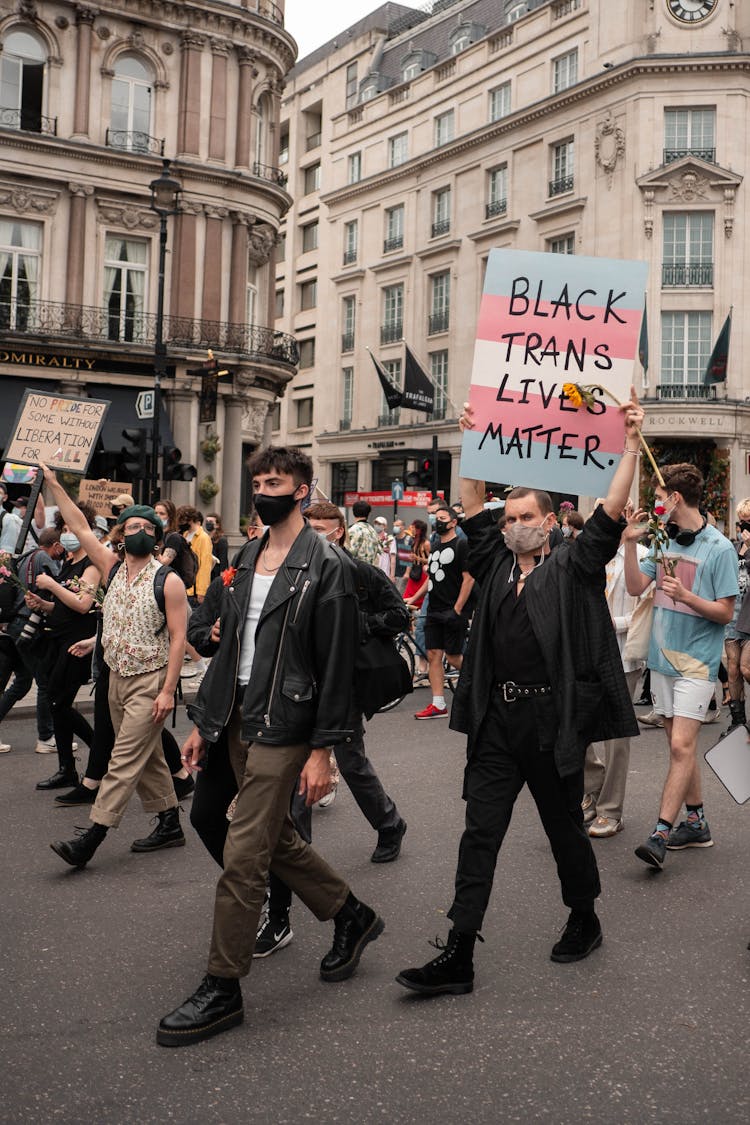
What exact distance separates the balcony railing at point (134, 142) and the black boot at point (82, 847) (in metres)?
27.4

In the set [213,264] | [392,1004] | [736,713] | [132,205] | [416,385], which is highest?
[132,205]

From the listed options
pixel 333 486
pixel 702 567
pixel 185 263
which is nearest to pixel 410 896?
pixel 702 567

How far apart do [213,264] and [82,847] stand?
89.2 feet

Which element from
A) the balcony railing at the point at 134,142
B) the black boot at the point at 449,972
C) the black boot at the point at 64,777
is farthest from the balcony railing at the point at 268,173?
the black boot at the point at 449,972

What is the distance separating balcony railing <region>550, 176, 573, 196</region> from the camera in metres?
39.0

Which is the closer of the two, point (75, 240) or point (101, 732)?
point (101, 732)

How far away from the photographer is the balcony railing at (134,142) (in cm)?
2992

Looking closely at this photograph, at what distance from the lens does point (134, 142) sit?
98.6 ft

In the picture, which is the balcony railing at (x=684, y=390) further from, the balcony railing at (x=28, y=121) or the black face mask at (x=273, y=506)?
the black face mask at (x=273, y=506)

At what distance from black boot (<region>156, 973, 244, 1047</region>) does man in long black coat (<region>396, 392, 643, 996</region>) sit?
645 mm

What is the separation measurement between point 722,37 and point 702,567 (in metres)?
35.5

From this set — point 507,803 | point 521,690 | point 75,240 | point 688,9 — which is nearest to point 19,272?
point 75,240

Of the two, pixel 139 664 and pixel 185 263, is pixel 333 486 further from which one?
pixel 139 664

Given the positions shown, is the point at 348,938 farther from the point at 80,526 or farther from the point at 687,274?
the point at 687,274
